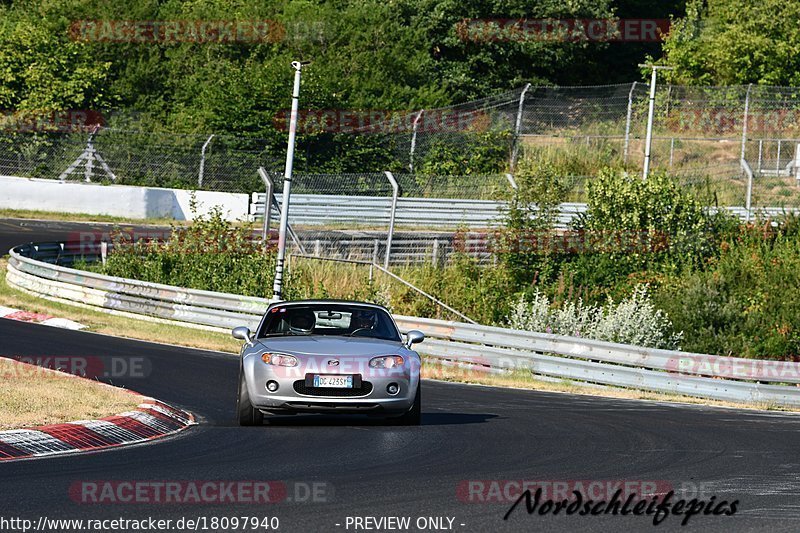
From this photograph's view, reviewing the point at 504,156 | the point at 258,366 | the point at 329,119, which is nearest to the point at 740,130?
the point at 504,156

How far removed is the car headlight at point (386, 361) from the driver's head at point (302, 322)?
1.13 meters

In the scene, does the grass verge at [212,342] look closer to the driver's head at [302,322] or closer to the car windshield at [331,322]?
the car windshield at [331,322]

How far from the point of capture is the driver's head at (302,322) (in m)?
13.6

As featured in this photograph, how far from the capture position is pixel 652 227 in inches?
1350

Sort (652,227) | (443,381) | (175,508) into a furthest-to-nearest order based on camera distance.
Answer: (652,227)
(443,381)
(175,508)

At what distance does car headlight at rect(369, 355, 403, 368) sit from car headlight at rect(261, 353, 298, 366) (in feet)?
2.53

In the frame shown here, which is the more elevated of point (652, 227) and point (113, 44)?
point (113, 44)

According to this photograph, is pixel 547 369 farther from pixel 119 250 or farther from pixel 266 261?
pixel 119 250

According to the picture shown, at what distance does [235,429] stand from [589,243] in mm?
22837

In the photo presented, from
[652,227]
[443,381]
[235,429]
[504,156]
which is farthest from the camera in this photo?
[504,156]

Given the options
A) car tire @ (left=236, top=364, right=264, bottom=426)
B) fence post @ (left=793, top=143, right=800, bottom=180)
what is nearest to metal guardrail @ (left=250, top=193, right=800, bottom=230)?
fence post @ (left=793, top=143, right=800, bottom=180)

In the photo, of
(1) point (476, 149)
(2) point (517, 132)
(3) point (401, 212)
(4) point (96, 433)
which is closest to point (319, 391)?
(4) point (96, 433)

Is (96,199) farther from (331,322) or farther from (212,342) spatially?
(331,322)

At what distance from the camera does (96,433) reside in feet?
37.3
